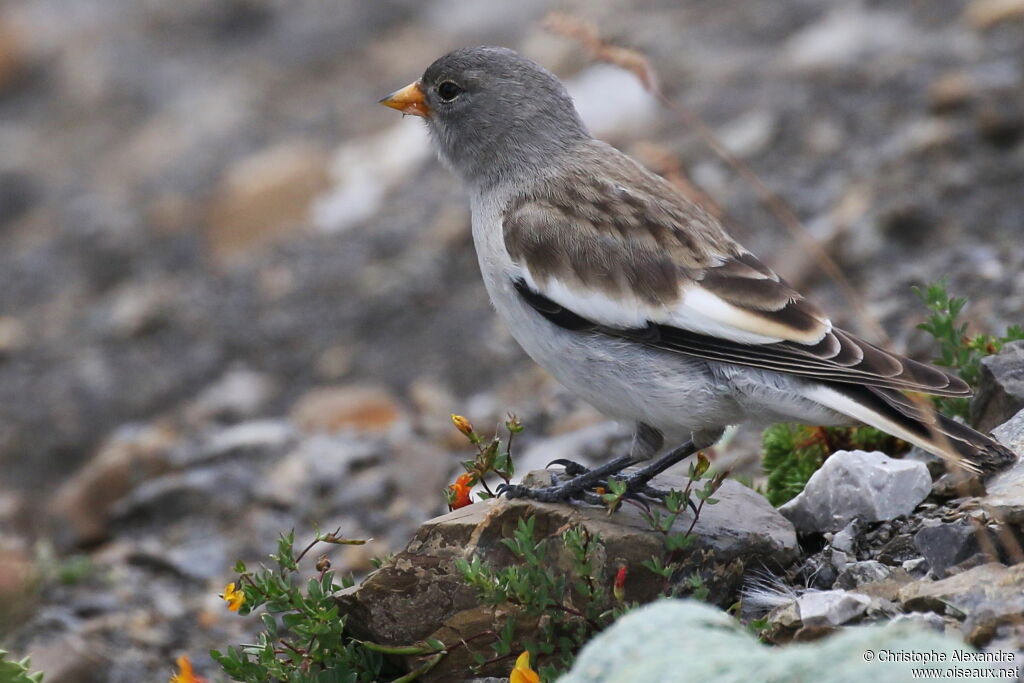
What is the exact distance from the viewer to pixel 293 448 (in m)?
6.43

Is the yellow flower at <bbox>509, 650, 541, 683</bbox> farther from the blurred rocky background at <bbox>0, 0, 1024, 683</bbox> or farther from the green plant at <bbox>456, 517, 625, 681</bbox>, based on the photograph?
the blurred rocky background at <bbox>0, 0, 1024, 683</bbox>

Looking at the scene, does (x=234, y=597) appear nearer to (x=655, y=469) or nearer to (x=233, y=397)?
(x=655, y=469)

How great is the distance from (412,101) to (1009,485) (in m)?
2.73

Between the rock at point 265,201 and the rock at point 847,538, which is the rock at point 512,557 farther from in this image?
the rock at point 265,201

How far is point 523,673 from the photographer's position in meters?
3.06

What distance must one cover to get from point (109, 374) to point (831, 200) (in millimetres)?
4180

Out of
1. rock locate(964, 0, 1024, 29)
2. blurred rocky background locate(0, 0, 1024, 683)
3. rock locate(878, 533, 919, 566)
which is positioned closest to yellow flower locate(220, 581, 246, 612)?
blurred rocky background locate(0, 0, 1024, 683)

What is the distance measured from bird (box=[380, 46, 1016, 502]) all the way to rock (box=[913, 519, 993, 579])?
0.16 meters

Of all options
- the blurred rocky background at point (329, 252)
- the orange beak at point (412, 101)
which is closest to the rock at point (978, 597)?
the blurred rocky background at point (329, 252)

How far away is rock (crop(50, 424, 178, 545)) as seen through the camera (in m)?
6.19

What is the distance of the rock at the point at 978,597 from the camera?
9.15ft

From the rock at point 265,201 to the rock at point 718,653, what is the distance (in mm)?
6207

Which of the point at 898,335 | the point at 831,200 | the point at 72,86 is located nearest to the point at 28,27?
the point at 72,86

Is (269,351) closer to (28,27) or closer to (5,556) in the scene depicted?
(5,556)
